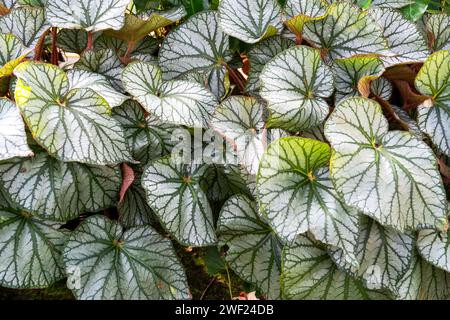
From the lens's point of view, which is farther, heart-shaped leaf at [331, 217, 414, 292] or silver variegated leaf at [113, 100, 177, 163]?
silver variegated leaf at [113, 100, 177, 163]

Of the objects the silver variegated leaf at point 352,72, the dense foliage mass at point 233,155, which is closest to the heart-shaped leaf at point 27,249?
the dense foliage mass at point 233,155

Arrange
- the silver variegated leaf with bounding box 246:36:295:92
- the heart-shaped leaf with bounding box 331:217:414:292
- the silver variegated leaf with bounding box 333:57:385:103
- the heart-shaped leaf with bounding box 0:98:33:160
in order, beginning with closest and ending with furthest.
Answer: the heart-shaped leaf with bounding box 0:98:33:160 < the heart-shaped leaf with bounding box 331:217:414:292 < the silver variegated leaf with bounding box 333:57:385:103 < the silver variegated leaf with bounding box 246:36:295:92

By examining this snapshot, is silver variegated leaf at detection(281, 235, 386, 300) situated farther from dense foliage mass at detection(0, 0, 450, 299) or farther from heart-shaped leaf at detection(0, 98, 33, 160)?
heart-shaped leaf at detection(0, 98, 33, 160)

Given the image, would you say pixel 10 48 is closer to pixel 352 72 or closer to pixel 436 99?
pixel 352 72

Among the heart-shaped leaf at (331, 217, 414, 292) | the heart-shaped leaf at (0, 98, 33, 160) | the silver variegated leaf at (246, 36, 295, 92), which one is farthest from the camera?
the silver variegated leaf at (246, 36, 295, 92)

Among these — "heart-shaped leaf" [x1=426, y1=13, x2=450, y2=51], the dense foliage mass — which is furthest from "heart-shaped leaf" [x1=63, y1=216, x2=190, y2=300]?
"heart-shaped leaf" [x1=426, y1=13, x2=450, y2=51]

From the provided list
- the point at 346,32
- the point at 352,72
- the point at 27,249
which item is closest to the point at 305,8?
the point at 346,32
